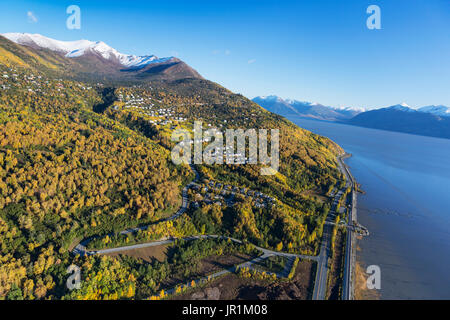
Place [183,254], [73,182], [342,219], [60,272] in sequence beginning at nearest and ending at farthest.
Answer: [60,272] < [183,254] < [73,182] < [342,219]

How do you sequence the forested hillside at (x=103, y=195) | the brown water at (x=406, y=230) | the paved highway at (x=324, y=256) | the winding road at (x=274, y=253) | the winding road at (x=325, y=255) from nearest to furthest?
the forested hillside at (x=103, y=195) → the paved highway at (x=324, y=256) → the winding road at (x=325, y=255) → the winding road at (x=274, y=253) → the brown water at (x=406, y=230)

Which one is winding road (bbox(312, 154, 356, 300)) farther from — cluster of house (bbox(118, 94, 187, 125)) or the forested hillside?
cluster of house (bbox(118, 94, 187, 125))

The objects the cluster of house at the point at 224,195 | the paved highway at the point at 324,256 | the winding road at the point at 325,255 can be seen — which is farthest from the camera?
the cluster of house at the point at 224,195

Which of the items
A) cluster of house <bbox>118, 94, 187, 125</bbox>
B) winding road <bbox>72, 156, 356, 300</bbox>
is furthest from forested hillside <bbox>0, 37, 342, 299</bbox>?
cluster of house <bbox>118, 94, 187, 125</bbox>

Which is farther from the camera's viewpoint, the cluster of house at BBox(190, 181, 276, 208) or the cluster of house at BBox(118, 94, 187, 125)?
the cluster of house at BBox(118, 94, 187, 125)

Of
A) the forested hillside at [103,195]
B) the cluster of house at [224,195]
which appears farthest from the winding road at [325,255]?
the cluster of house at [224,195]

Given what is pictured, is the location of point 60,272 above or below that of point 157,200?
below

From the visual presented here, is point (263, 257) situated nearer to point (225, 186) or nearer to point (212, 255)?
point (212, 255)

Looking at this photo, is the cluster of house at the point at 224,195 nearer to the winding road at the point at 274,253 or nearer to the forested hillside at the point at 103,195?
the forested hillside at the point at 103,195

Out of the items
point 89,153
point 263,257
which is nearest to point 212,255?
point 263,257
